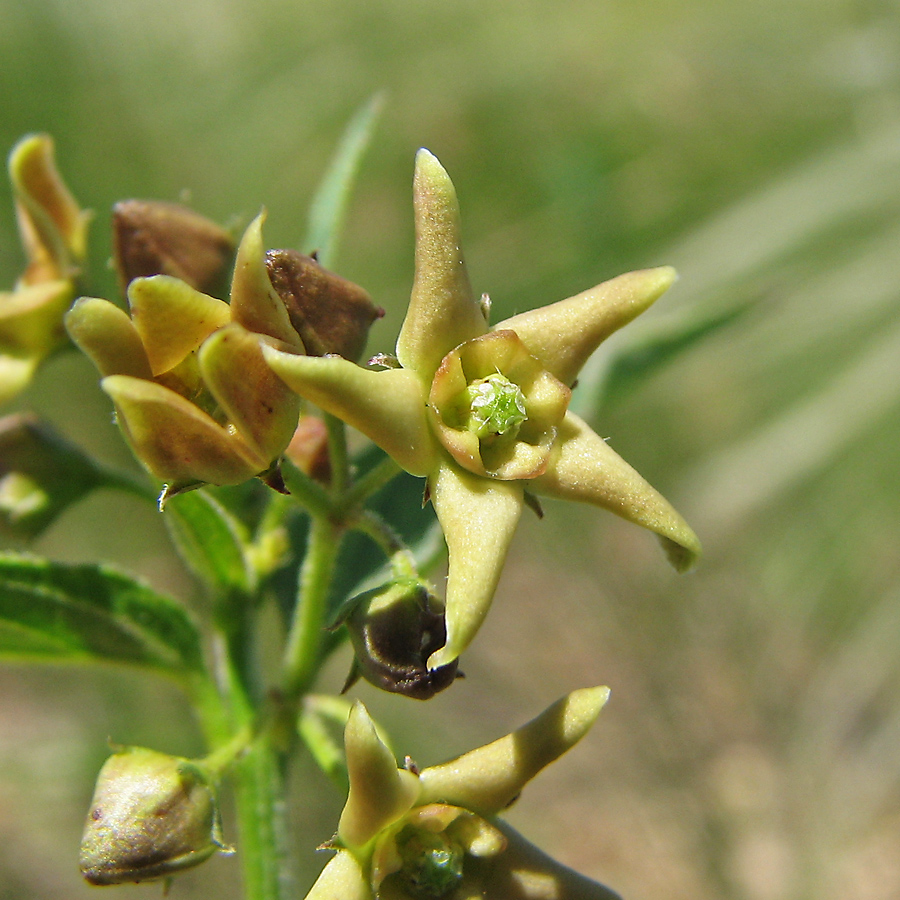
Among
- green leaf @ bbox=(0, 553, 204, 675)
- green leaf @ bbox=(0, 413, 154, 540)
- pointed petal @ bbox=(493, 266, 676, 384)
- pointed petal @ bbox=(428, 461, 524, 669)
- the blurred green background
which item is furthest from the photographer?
the blurred green background

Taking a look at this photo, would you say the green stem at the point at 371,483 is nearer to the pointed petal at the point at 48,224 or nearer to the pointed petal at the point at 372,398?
the pointed petal at the point at 372,398

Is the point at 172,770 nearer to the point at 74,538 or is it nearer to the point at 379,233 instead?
the point at 74,538

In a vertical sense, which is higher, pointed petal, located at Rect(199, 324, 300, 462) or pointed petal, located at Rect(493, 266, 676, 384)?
pointed petal, located at Rect(199, 324, 300, 462)

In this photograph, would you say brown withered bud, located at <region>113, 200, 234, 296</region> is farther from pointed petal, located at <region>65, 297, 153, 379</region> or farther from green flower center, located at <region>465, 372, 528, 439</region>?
green flower center, located at <region>465, 372, 528, 439</region>

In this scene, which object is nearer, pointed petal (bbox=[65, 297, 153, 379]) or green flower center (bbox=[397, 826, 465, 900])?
pointed petal (bbox=[65, 297, 153, 379])

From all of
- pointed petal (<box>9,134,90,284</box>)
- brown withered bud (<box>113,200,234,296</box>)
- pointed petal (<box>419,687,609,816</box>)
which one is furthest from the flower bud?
pointed petal (<box>9,134,90,284</box>)

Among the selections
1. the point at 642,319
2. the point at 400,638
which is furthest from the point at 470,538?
the point at 642,319

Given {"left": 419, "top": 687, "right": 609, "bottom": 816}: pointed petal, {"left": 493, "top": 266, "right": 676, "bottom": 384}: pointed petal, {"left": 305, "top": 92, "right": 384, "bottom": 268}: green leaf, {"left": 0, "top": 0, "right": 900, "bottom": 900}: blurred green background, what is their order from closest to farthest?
{"left": 419, "top": 687, "right": 609, "bottom": 816}: pointed petal
{"left": 493, "top": 266, "right": 676, "bottom": 384}: pointed petal
{"left": 305, "top": 92, "right": 384, "bottom": 268}: green leaf
{"left": 0, "top": 0, "right": 900, "bottom": 900}: blurred green background
